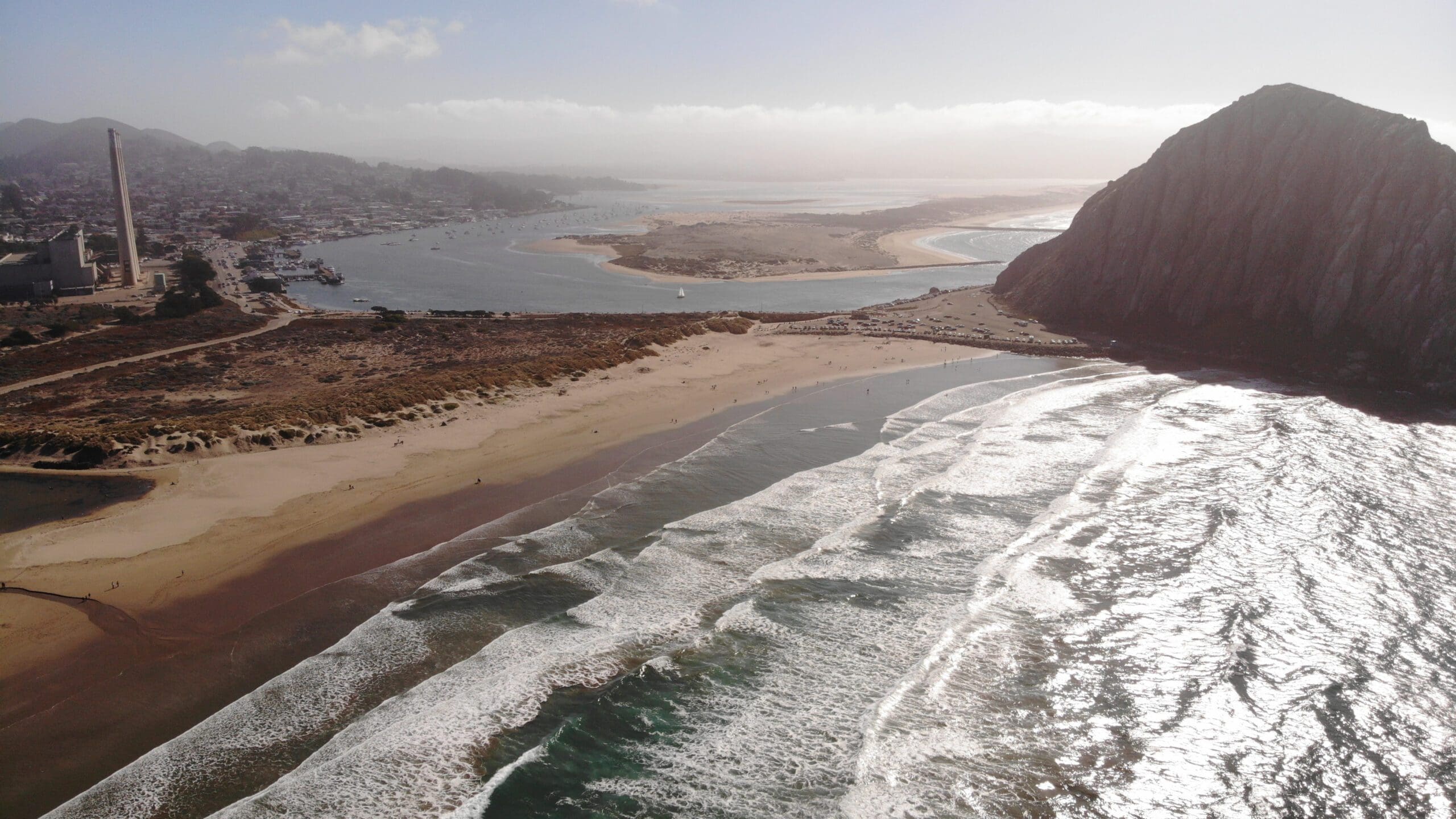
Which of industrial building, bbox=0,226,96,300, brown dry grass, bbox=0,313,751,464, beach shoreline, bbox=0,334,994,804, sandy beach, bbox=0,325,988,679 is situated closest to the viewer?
beach shoreline, bbox=0,334,994,804

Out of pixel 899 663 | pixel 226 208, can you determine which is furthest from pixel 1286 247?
pixel 226 208

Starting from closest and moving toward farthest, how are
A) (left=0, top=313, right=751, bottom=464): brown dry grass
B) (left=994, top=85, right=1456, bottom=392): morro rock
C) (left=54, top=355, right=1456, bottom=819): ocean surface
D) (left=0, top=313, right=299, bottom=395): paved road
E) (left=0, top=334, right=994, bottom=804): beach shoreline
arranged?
(left=54, top=355, right=1456, bottom=819): ocean surface → (left=0, top=334, right=994, bottom=804): beach shoreline → (left=0, top=313, right=751, bottom=464): brown dry grass → (left=994, top=85, right=1456, bottom=392): morro rock → (left=0, top=313, right=299, bottom=395): paved road

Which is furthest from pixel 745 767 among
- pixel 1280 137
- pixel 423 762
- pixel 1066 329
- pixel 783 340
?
pixel 1280 137

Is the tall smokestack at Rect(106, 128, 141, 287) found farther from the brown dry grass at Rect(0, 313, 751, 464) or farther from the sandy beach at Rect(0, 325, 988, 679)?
the sandy beach at Rect(0, 325, 988, 679)

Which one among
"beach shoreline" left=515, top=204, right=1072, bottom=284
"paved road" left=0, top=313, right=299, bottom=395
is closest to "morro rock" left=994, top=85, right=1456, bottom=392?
"beach shoreline" left=515, top=204, right=1072, bottom=284

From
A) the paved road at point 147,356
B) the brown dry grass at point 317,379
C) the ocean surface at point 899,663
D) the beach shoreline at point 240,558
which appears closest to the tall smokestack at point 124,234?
the paved road at point 147,356

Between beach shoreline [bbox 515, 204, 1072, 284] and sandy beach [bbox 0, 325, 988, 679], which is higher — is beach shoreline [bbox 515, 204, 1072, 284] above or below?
above

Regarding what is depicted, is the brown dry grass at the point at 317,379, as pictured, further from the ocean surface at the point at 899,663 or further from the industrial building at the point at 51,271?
the industrial building at the point at 51,271
